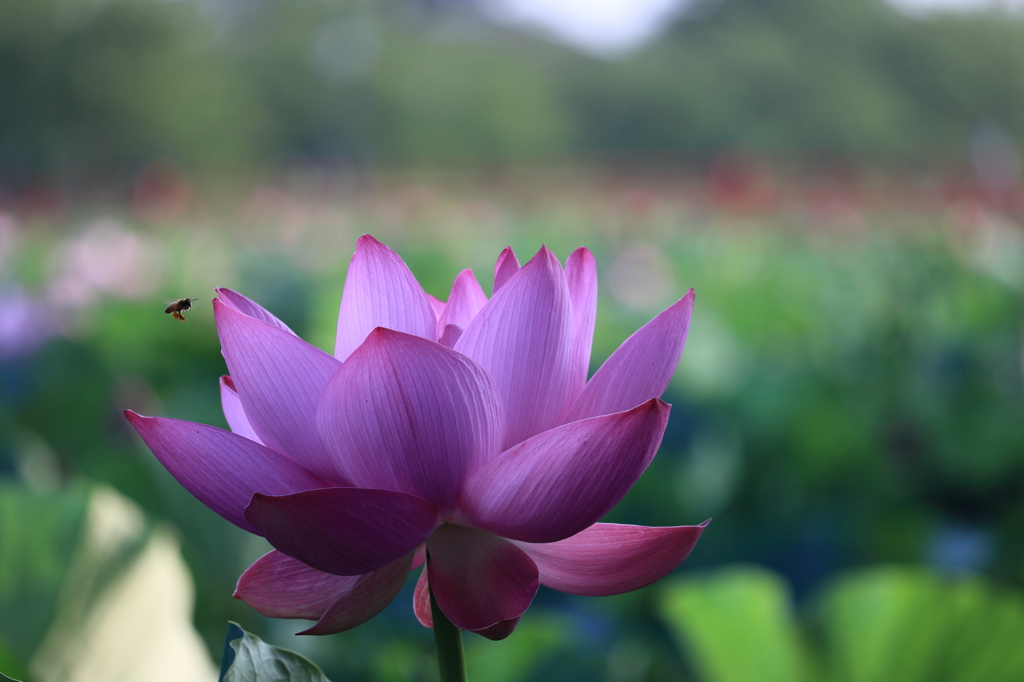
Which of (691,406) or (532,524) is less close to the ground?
(532,524)

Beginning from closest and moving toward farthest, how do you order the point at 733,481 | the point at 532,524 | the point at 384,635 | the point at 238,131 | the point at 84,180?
1. the point at 532,524
2. the point at 384,635
3. the point at 733,481
4. the point at 84,180
5. the point at 238,131

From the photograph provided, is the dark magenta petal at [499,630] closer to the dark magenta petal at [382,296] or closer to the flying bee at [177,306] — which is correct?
the dark magenta petal at [382,296]

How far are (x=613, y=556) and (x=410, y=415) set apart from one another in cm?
8

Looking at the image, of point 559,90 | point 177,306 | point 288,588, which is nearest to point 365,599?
point 288,588

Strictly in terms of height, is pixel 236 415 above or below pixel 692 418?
above

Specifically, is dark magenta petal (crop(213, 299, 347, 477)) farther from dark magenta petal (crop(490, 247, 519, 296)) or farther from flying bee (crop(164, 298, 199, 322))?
flying bee (crop(164, 298, 199, 322))

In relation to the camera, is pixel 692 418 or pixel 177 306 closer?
pixel 177 306

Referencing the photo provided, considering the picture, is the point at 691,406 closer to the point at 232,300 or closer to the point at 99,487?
the point at 99,487

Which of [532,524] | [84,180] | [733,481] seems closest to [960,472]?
[733,481]

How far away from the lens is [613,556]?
27 cm

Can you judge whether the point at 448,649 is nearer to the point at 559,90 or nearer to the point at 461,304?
the point at 461,304

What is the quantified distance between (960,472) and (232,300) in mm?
1268

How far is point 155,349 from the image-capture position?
183 centimetres

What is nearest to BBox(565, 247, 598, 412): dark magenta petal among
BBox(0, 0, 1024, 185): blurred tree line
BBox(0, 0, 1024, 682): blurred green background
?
BBox(0, 0, 1024, 682): blurred green background
